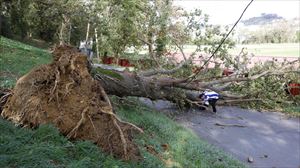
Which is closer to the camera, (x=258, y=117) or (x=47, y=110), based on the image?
(x=47, y=110)

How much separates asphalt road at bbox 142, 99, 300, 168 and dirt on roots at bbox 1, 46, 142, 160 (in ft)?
9.86

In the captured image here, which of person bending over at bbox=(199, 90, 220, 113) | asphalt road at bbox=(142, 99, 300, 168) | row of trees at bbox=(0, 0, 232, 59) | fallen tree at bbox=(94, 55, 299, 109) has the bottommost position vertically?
asphalt road at bbox=(142, 99, 300, 168)

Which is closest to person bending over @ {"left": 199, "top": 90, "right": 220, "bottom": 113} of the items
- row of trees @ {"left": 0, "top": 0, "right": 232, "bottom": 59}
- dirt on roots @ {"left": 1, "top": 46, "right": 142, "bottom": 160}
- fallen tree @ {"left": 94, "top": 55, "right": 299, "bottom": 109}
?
fallen tree @ {"left": 94, "top": 55, "right": 299, "bottom": 109}

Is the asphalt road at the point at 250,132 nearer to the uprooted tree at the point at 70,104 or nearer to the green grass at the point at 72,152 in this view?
the green grass at the point at 72,152

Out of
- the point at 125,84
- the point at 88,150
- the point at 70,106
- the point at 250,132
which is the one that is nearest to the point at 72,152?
the point at 88,150

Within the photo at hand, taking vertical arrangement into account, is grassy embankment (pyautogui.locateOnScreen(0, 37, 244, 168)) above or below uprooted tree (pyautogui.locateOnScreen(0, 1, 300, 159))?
below

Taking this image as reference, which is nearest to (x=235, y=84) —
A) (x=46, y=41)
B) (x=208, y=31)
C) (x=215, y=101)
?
(x=215, y=101)

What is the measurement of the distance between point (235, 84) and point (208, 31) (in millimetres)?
1843

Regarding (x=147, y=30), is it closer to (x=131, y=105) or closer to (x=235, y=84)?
(x=235, y=84)

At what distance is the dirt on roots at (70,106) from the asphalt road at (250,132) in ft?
9.86

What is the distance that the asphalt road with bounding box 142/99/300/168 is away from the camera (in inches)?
281

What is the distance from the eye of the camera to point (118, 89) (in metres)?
7.19

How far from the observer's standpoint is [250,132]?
879 centimetres

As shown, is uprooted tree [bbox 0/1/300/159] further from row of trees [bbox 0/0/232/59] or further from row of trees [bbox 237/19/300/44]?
row of trees [bbox 237/19/300/44]
